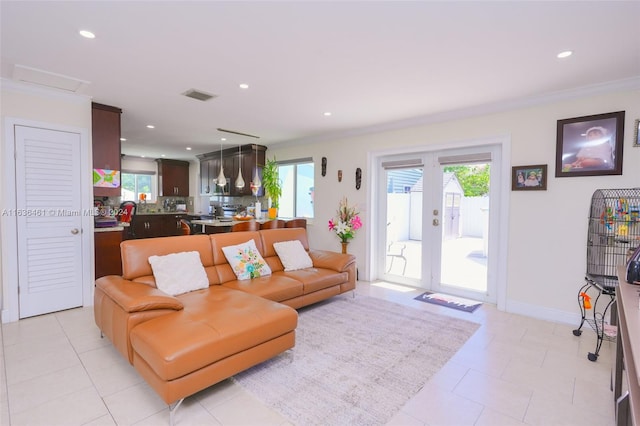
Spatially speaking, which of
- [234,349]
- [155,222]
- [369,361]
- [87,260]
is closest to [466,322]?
[369,361]

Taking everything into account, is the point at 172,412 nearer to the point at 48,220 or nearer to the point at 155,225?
the point at 48,220

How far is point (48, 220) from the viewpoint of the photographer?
351 centimetres

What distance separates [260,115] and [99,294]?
2.86 meters

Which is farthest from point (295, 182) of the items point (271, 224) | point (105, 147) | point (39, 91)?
point (39, 91)

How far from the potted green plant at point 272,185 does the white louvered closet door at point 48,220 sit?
3.25 meters

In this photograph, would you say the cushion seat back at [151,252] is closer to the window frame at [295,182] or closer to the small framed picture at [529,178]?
the window frame at [295,182]

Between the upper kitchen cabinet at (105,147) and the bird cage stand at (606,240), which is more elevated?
the upper kitchen cabinet at (105,147)

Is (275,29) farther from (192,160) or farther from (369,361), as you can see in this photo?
(192,160)

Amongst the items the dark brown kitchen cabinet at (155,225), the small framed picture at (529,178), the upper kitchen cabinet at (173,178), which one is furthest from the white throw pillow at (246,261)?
the upper kitchen cabinet at (173,178)

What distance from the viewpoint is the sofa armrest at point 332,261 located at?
4.10 metres

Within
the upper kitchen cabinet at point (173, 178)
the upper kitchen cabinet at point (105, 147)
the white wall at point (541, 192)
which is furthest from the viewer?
the upper kitchen cabinet at point (173, 178)

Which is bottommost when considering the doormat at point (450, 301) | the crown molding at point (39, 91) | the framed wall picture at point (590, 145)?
the doormat at point (450, 301)

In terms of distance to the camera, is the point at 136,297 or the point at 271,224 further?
the point at 271,224

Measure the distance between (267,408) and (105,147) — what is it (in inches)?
146
